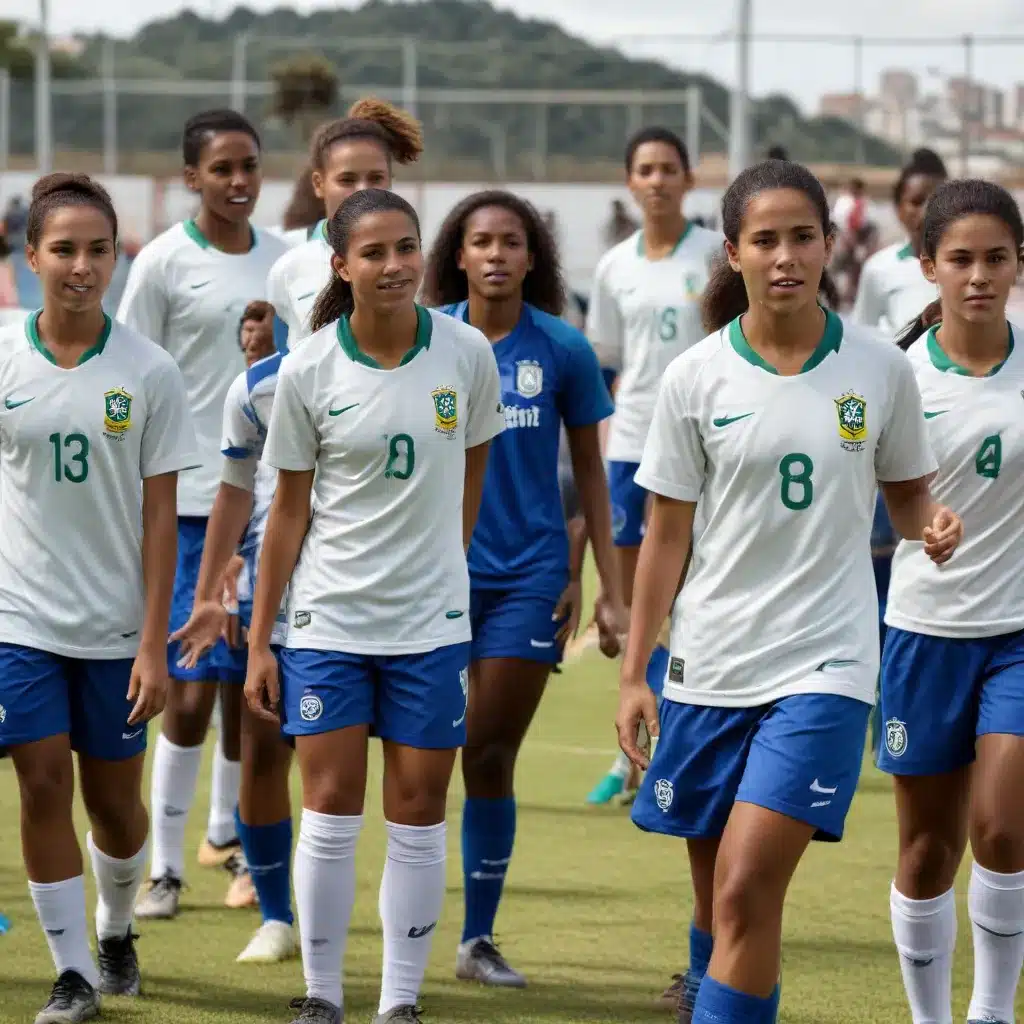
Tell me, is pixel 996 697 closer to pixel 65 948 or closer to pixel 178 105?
pixel 65 948

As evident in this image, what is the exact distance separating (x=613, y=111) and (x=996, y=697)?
32251 millimetres

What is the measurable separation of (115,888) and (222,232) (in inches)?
94.2

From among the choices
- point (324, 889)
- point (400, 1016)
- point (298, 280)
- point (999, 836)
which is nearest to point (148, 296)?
point (298, 280)

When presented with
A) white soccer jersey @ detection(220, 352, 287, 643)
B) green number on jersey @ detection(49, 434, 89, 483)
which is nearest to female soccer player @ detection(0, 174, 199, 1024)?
green number on jersey @ detection(49, 434, 89, 483)

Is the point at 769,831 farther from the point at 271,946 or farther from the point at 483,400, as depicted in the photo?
the point at 271,946

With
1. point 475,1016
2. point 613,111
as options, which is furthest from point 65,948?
point 613,111

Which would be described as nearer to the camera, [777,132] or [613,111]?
[777,132]

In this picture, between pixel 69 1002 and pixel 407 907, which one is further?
pixel 69 1002

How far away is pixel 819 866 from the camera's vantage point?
297 inches

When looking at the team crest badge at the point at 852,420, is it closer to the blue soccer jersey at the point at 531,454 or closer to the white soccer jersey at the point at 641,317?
the blue soccer jersey at the point at 531,454

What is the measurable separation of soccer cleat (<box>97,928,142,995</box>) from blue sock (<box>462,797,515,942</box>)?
94cm

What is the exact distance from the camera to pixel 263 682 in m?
5.18

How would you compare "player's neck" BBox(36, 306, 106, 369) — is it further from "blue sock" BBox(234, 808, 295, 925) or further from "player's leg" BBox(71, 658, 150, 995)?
"blue sock" BBox(234, 808, 295, 925)

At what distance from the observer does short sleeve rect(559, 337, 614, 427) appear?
19.8 feet
